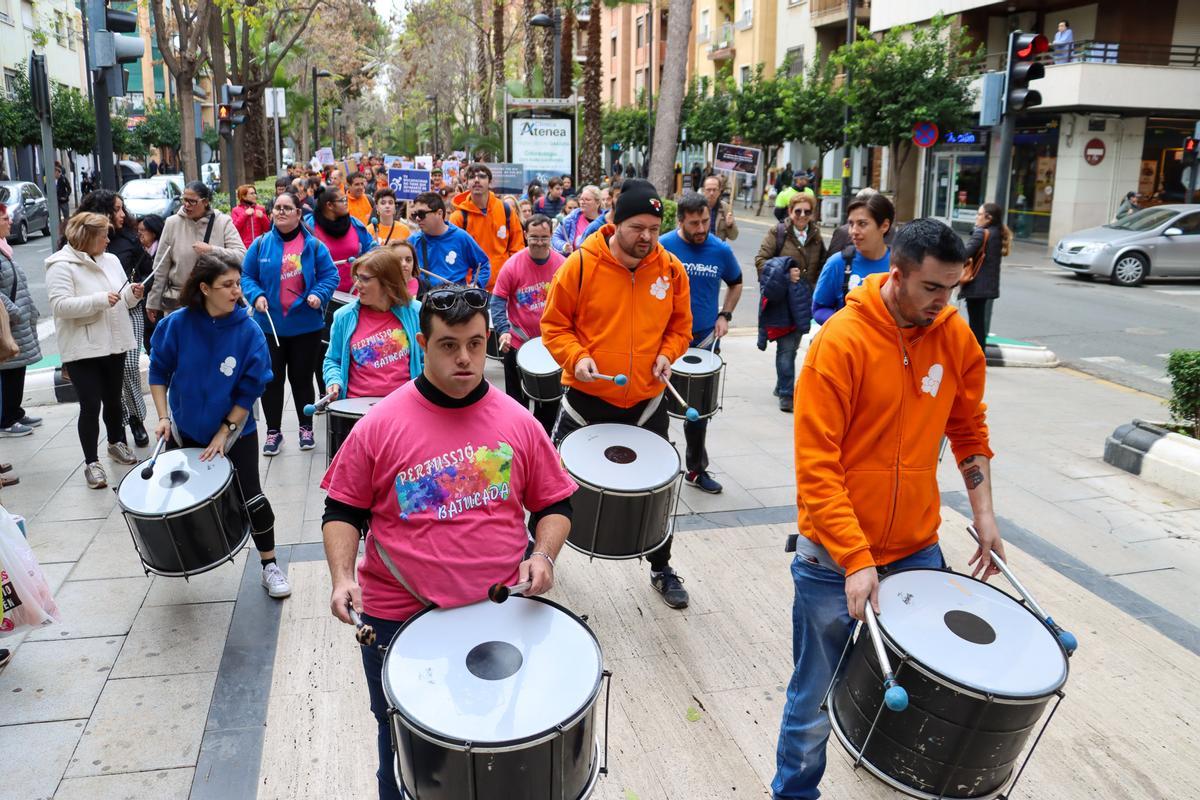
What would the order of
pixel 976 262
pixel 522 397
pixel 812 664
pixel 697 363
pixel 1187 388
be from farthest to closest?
pixel 976 262 < pixel 522 397 < pixel 1187 388 < pixel 697 363 < pixel 812 664

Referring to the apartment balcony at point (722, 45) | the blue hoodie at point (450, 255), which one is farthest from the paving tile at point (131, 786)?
the apartment balcony at point (722, 45)

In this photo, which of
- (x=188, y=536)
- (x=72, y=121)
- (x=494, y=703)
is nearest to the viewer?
(x=494, y=703)

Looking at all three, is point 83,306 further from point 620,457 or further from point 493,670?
point 493,670

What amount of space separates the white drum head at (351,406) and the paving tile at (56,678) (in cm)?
147

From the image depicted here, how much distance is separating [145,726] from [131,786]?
41cm

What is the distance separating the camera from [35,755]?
3.80m

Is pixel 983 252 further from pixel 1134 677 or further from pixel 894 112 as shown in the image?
pixel 894 112

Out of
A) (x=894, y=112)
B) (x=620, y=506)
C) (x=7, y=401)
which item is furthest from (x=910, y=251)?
(x=894, y=112)

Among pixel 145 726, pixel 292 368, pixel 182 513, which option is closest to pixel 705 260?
pixel 292 368

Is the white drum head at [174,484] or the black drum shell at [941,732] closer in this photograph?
the black drum shell at [941,732]

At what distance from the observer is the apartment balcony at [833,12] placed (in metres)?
37.9

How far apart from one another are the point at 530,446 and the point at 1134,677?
10.3 feet

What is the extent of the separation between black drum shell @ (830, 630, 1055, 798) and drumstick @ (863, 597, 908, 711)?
5cm

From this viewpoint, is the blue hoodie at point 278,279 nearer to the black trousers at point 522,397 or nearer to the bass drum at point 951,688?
the black trousers at point 522,397
